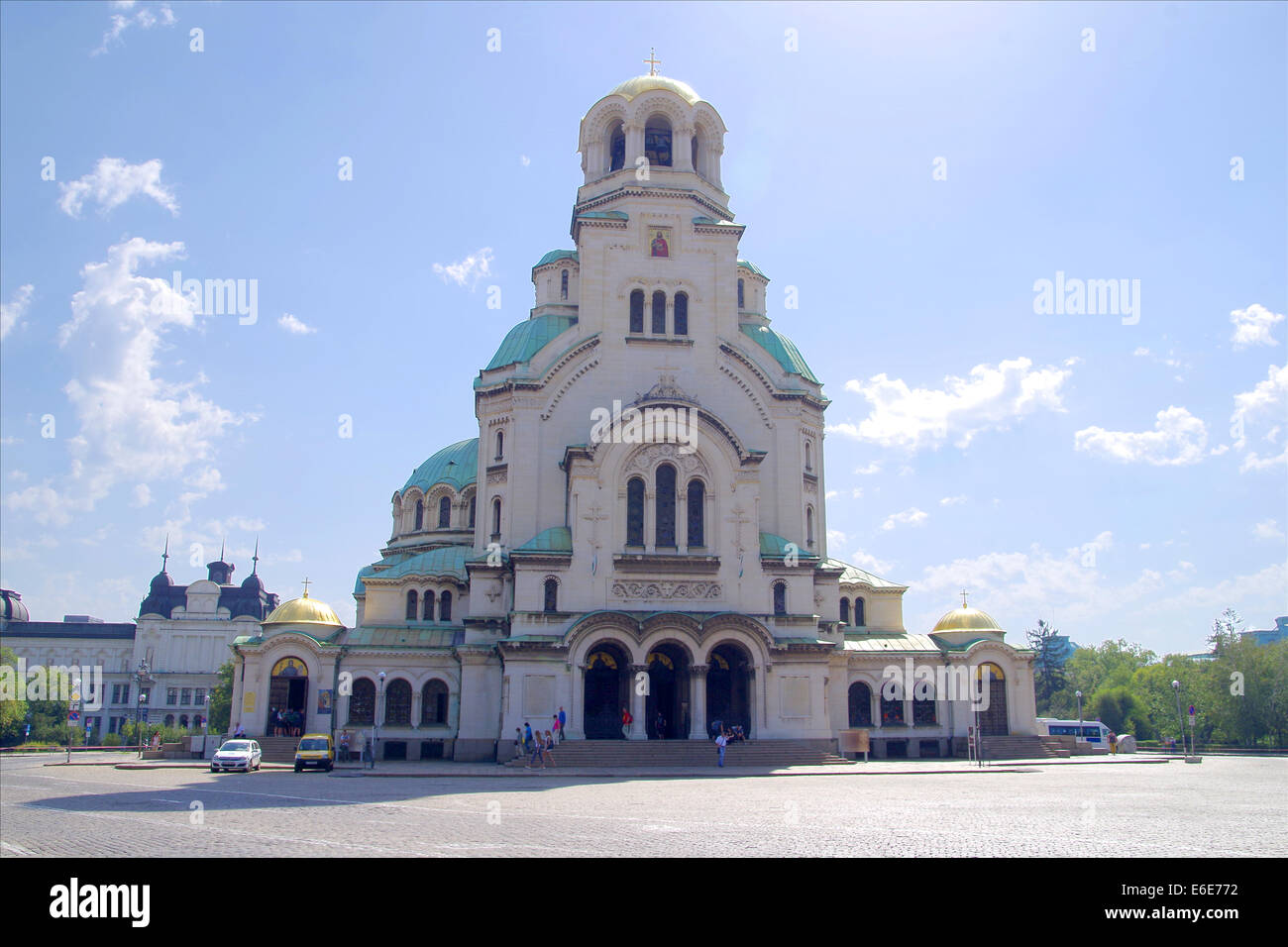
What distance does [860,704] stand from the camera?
50.1m

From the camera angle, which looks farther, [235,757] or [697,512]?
[697,512]

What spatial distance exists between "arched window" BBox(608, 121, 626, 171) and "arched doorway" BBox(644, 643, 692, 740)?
83.6ft

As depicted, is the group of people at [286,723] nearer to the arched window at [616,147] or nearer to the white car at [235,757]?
the white car at [235,757]

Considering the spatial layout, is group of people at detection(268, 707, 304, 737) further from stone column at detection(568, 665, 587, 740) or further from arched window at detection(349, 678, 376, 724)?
stone column at detection(568, 665, 587, 740)

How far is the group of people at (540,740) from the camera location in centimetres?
3838

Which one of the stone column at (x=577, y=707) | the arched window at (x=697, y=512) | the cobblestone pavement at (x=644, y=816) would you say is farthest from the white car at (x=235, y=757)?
the arched window at (x=697, y=512)

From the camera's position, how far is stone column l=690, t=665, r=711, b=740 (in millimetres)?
41688

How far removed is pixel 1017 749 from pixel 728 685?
48.4 ft

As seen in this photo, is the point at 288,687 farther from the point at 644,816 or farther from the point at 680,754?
the point at 644,816

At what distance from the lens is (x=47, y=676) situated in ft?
328

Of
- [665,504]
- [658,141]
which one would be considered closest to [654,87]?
[658,141]

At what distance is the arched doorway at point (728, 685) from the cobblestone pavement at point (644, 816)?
34.6 feet
